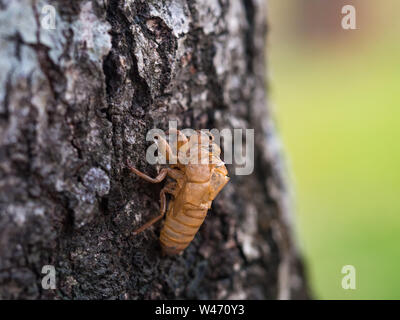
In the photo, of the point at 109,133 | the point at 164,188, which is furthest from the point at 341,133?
the point at 109,133

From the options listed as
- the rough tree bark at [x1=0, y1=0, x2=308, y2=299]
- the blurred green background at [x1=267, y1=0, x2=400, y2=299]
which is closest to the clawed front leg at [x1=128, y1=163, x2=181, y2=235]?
the rough tree bark at [x1=0, y1=0, x2=308, y2=299]

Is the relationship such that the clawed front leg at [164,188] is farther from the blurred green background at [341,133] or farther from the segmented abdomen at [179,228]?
the blurred green background at [341,133]

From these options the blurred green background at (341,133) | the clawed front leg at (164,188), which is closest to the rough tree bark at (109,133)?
the clawed front leg at (164,188)

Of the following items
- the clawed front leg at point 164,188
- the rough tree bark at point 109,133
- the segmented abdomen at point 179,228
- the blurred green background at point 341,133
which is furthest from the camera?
the blurred green background at point 341,133

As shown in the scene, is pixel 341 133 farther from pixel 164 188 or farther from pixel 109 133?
pixel 109 133
